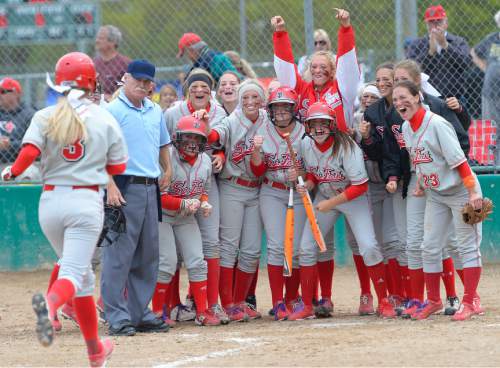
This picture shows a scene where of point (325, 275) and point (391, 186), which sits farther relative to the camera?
point (325, 275)

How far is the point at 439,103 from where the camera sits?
7.11 meters

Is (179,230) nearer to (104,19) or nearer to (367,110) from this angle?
(367,110)

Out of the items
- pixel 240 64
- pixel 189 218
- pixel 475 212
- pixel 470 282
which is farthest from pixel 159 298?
pixel 240 64

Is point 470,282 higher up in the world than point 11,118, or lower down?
lower down

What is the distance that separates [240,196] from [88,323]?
235 cm

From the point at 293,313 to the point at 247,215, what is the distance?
0.80 m

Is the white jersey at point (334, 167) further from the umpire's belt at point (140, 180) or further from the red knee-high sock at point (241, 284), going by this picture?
the umpire's belt at point (140, 180)

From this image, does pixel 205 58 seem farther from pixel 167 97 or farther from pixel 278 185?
pixel 278 185

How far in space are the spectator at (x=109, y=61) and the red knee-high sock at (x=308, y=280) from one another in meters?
3.84

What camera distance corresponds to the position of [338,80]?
7066 mm

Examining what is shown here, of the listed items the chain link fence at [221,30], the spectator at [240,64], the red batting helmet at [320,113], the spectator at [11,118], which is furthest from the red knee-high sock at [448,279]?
the spectator at [11,118]

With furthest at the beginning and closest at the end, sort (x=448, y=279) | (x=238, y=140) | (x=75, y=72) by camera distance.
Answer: (x=238, y=140) → (x=448, y=279) → (x=75, y=72)

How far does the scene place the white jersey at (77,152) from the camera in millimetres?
5070

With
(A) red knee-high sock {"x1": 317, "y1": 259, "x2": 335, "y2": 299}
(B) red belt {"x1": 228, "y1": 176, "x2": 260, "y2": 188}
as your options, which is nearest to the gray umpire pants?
(B) red belt {"x1": 228, "y1": 176, "x2": 260, "y2": 188}
